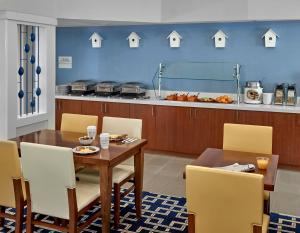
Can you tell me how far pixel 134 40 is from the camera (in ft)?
19.9

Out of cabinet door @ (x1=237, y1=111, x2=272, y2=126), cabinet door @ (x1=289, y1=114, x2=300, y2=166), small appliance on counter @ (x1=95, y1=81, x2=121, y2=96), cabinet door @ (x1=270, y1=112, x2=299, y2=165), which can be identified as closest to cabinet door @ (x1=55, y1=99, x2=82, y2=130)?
small appliance on counter @ (x1=95, y1=81, x2=121, y2=96)

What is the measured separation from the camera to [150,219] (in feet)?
11.1

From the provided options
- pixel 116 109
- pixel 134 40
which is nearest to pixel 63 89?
pixel 116 109

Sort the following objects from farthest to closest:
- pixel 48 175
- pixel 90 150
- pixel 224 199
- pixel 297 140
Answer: pixel 297 140 < pixel 90 150 < pixel 48 175 < pixel 224 199

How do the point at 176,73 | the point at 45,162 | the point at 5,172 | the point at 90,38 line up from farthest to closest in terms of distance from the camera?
the point at 90,38
the point at 176,73
the point at 5,172
the point at 45,162

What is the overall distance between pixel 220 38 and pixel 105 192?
346 cm

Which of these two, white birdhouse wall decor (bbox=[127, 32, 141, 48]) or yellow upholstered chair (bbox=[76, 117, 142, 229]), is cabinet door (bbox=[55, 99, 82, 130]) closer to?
white birdhouse wall decor (bbox=[127, 32, 141, 48])

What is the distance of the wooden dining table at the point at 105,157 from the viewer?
110 inches

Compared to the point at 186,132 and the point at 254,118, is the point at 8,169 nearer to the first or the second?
the point at 186,132

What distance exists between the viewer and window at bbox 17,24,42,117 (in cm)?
439

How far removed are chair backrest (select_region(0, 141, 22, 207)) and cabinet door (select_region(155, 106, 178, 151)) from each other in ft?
9.67

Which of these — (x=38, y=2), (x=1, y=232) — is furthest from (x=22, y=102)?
(x=1, y=232)

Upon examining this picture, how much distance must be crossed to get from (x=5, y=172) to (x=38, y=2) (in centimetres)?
235

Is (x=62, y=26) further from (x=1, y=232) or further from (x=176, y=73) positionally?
(x=1, y=232)
